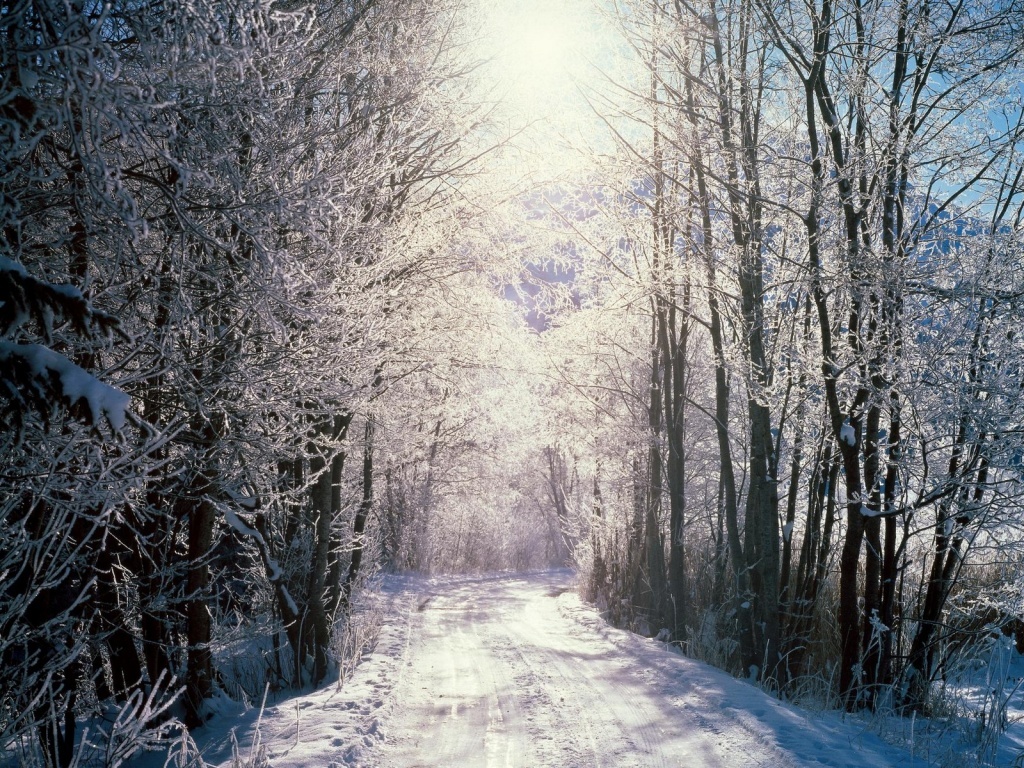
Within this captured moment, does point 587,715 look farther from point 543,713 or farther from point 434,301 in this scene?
point 434,301

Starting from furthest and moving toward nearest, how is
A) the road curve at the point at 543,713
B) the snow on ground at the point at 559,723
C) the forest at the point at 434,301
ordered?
the road curve at the point at 543,713, the snow on ground at the point at 559,723, the forest at the point at 434,301

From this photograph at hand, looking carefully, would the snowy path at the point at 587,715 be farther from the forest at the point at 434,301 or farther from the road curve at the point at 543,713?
the forest at the point at 434,301

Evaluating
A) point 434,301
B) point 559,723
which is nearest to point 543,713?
point 559,723

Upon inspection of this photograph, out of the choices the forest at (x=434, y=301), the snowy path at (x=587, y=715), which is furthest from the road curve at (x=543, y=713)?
the forest at (x=434, y=301)

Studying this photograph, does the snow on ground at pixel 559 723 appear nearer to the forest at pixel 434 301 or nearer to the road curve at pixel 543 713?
the road curve at pixel 543 713

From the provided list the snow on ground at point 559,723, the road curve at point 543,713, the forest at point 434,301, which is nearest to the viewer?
the forest at point 434,301

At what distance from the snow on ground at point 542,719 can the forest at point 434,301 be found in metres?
1.08

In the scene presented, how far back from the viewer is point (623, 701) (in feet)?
22.6

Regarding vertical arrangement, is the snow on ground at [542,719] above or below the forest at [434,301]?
below

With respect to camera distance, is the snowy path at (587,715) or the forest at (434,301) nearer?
the forest at (434,301)

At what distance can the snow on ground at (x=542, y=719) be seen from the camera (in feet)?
17.1

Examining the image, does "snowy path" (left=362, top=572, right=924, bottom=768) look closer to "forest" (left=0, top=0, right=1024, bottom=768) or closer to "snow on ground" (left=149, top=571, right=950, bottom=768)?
"snow on ground" (left=149, top=571, right=950, bottom=768)

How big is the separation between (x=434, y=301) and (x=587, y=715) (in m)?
6.31

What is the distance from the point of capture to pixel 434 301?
1048 cm
